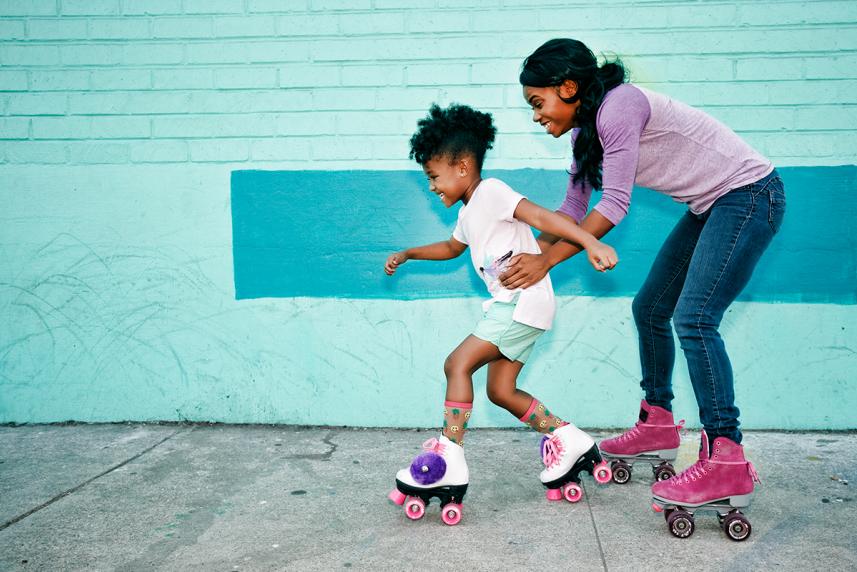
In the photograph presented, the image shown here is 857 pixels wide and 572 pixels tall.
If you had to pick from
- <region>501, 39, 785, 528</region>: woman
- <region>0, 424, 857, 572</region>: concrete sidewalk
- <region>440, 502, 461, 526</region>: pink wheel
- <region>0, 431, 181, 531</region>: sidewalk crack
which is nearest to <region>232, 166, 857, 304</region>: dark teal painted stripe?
<region>0, 424, 857, 572</region>: concrete sidewalk

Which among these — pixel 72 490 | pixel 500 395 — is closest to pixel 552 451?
pixel 500 395

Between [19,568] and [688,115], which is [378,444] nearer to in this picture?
[19,568]

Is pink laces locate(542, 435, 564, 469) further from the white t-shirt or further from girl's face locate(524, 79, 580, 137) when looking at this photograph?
girl's face locate(524, 79, 580, 137)

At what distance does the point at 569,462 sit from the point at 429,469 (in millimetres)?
614

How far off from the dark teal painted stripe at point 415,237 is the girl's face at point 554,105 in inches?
51.9

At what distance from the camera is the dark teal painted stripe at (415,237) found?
4.29 metres

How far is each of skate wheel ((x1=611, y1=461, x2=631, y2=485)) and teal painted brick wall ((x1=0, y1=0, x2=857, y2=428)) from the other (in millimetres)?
967

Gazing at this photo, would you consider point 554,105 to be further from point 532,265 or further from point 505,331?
point 505,331

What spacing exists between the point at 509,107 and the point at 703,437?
2233 mm

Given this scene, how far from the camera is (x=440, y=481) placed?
3037 millimetres

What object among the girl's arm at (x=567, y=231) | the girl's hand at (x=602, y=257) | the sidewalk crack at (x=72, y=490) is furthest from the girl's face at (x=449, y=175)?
the sidewalk crack at (x=72, y=490)

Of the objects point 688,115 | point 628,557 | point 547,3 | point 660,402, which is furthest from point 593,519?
point 547,3

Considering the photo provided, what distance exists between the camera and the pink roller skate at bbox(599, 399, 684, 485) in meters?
3.47

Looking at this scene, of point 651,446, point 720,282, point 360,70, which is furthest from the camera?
point 360,70
